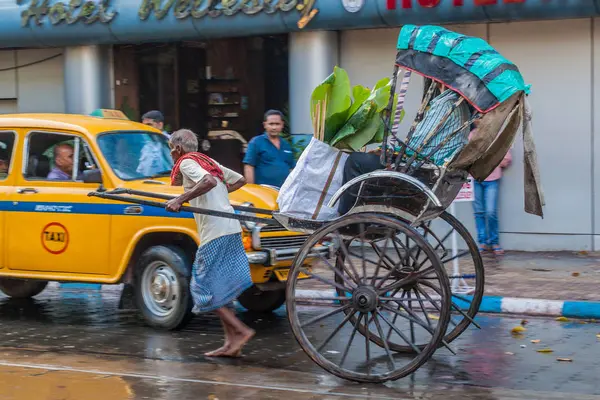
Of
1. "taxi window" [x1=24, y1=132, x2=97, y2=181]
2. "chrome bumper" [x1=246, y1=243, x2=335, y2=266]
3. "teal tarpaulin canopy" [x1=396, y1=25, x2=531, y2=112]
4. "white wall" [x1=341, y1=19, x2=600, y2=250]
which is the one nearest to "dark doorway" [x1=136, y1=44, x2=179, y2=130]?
"white wall" [x1=341, y1=19, x2=600, y2=250]

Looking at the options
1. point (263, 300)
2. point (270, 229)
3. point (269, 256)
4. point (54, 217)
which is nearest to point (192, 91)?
point (263, 300)

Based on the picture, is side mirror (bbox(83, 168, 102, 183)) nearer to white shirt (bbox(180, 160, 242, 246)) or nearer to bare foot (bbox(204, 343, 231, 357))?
white shirt (bbox(180, 160, 242, 246))

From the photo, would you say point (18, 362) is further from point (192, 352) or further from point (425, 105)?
point (425, 105)

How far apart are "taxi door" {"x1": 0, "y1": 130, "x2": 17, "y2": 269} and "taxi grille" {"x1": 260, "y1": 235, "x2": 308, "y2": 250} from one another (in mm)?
2588

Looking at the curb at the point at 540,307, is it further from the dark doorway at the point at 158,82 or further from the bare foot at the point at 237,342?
the dark doorway at the point at 158,82

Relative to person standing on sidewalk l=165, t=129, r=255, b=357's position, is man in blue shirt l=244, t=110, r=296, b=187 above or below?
above

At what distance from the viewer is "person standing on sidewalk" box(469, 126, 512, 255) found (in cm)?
1346

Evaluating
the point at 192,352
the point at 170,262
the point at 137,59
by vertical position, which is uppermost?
the point at 137,59

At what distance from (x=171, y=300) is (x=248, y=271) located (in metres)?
1.34

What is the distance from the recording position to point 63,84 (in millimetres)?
16828

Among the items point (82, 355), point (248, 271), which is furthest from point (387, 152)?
point (82, 355)

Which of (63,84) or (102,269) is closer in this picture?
(102,269)

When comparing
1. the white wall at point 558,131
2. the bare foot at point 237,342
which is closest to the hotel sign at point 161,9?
the white wall at point 558,131

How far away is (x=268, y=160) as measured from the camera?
10836 millimetres
